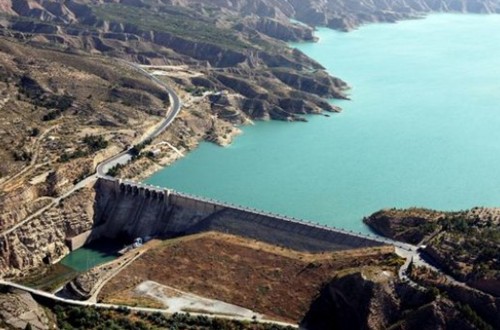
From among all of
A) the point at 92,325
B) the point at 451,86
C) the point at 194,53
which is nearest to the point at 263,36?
the point at 194,53

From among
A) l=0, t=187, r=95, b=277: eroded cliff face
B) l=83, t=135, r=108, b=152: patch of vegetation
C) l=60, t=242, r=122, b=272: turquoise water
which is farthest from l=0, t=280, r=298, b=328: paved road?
l=83, t=135, r=108, b=152: patch of vegetation

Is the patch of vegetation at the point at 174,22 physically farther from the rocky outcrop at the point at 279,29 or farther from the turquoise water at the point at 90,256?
the turquoise water at the point at 90,256

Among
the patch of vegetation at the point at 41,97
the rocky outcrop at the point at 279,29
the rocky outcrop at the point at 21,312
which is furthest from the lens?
the rocky outcrop at the point at 279,29

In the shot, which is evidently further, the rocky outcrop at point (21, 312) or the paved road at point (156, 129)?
the paved road at point (156, 129)

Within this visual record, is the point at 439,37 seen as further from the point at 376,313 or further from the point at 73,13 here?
the point at 376,313

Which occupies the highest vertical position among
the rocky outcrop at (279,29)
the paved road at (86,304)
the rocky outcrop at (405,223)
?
the rocky outcrop at (279,29)

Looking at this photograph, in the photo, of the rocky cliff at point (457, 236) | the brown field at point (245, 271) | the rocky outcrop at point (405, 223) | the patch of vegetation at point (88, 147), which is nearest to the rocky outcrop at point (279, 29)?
the patch of vegetation at point (88, 147)

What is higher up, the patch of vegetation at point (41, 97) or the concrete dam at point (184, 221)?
the patch of vegetation at point (41, 97)
